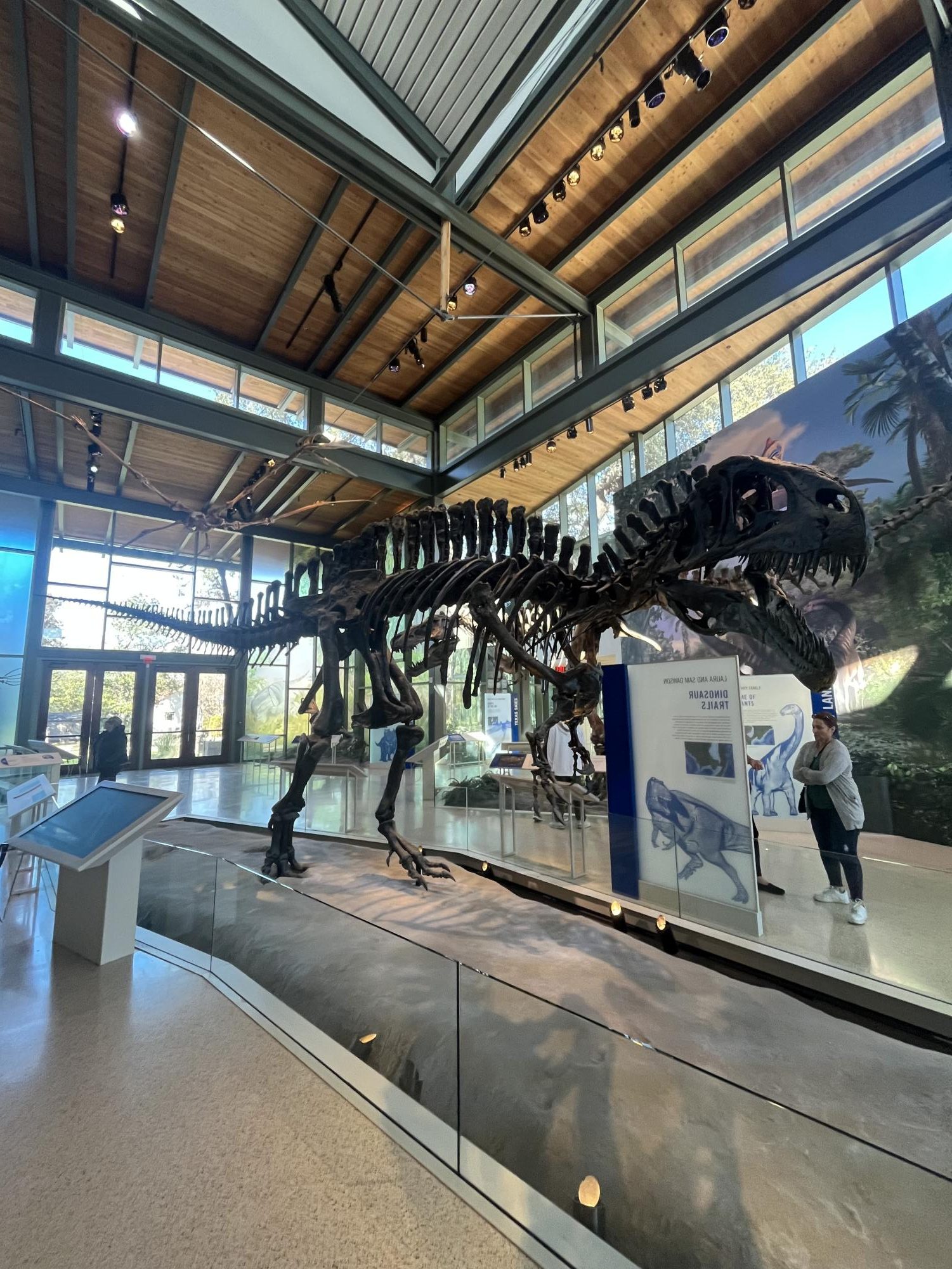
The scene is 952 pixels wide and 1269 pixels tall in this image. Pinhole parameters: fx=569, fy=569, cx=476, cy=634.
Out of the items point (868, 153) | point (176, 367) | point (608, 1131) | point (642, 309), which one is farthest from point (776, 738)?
point (176, 367)

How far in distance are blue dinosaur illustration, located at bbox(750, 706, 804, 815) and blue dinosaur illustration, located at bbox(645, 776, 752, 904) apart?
2.97m

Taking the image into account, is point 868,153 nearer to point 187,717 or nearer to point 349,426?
Result: point 349,426

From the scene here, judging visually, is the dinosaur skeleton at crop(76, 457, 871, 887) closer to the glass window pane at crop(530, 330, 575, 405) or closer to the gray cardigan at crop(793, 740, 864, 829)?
the gray cardigan at crop(793, 740, 864, 829)

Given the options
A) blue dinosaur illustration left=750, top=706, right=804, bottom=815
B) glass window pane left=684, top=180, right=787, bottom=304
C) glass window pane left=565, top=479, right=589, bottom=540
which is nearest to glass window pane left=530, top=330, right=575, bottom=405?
glass window pane left=684, top=180, right=787, bottom=304

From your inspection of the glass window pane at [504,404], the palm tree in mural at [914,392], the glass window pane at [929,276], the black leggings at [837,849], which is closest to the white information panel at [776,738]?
the black leggings at [837,849]

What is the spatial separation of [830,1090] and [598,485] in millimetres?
11394

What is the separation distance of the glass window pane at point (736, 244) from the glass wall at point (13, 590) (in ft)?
43.0

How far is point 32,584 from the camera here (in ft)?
38.7

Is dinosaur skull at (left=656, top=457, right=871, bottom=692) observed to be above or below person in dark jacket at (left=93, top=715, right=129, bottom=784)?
above

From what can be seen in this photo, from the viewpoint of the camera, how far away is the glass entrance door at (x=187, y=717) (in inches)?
539

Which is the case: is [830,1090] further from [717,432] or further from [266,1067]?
[717,432]

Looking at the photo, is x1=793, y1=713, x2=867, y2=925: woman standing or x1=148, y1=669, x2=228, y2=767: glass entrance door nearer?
x1=793, y1=713, x2=867, y2=925: woman standing

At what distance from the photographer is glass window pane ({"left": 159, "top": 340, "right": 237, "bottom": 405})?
963cm

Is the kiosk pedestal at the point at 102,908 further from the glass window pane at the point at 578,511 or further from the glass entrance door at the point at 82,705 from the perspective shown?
the glass window pane at the point at 578,511
